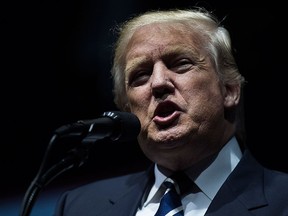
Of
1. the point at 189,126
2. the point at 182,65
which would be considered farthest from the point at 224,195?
the point at 182,65

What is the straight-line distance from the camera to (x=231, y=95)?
6.10ft

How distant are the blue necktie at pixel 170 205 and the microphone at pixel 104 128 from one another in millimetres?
357

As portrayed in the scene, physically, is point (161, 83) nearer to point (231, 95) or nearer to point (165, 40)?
point (165, 40)

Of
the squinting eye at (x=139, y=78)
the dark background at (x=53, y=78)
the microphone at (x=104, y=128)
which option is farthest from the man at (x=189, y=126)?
the dark background at (x=53, y=78)

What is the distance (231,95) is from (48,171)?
87 centimetres

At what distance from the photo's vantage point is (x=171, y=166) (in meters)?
1.80

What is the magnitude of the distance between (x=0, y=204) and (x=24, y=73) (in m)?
0.61

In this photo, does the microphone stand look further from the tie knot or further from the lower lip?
the tie knot

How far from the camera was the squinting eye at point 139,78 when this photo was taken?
71.5 inches

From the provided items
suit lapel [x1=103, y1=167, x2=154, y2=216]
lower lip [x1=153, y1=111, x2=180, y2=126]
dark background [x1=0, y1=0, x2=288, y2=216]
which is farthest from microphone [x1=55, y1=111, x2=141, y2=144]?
dark background [x1=0, y1=0, x2=288, y2=216]

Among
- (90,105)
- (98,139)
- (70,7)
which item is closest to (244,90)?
(90,105)

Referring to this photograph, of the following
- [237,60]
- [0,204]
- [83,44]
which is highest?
Answer: [83,44]

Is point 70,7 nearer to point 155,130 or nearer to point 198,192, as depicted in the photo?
point 155,130

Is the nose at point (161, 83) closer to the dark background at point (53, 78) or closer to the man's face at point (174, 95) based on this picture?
the man's face at point (174, 95)
